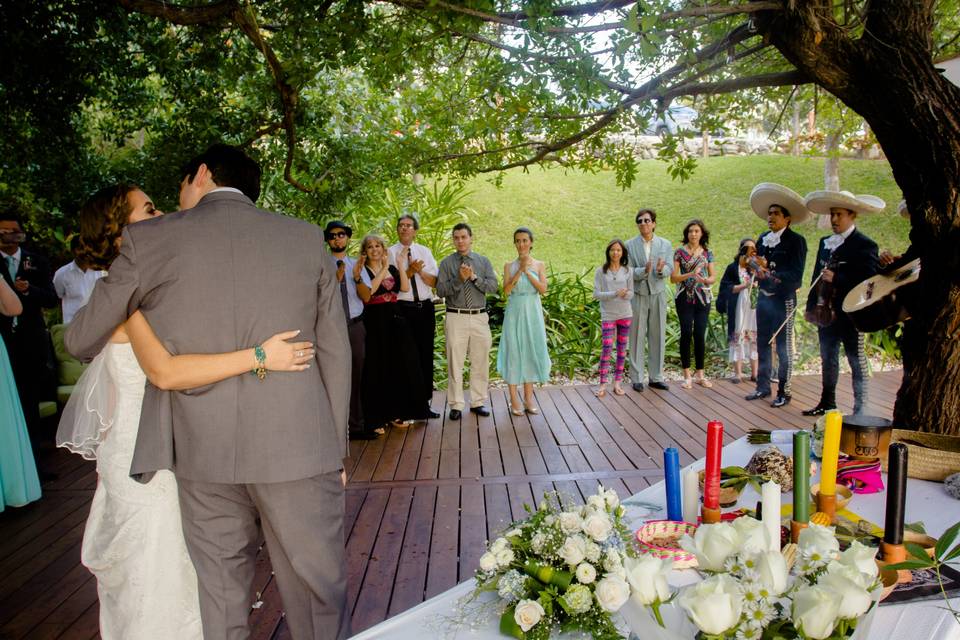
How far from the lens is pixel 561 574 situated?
4.61 ft

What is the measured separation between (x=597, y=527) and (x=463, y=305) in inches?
184

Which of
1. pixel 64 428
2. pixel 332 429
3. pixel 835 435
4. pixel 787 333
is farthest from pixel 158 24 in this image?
pixel 787 333

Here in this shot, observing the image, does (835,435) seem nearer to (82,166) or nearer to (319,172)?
(319,172)

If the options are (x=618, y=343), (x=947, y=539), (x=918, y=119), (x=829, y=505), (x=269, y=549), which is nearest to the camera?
(x=947, y=539)

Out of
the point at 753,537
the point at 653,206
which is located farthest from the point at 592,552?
the point at 653,206

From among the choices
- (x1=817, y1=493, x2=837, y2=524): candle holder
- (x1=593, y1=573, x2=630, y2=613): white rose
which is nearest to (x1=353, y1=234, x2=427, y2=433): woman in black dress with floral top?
(x1=817, y1=493, x2=837, y2=524): candle holder

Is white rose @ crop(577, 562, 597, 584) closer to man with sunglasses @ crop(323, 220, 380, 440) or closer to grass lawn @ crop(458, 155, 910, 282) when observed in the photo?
man with sunglasses @ crop(323, 220, 380, 440)

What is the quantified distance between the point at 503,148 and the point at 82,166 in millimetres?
4014

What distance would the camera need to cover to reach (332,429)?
2209 millimetres

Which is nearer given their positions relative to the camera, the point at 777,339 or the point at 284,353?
the point at 284,353

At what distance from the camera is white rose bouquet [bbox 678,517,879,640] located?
0.96 metres

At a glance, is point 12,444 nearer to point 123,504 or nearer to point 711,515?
point 123,504

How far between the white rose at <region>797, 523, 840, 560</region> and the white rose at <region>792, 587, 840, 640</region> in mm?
155

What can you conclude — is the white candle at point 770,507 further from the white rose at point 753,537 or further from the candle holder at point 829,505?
the candle holder at point 829,505
